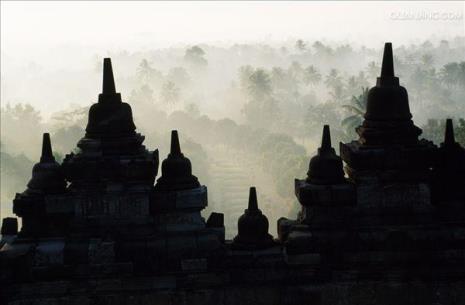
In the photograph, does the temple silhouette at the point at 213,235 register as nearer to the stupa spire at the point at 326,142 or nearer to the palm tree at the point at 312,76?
the stupa spire at the point at 326,142

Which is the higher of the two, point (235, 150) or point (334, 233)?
point (235, 150)

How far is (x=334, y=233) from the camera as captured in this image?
13664mm

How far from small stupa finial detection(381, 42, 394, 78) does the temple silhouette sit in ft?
1.26

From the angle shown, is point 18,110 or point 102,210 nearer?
point 102,210

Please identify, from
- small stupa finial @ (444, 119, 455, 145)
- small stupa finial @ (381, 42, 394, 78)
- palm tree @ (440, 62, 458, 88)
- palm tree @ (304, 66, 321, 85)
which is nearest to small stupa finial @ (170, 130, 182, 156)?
small stupa finial @ (381, 42, 394, 78)

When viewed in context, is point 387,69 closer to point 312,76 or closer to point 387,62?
point 387,62

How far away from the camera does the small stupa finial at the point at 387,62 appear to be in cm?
1401

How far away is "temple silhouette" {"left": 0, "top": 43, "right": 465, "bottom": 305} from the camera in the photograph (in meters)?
13.4

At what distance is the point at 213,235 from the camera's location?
13.9 metres

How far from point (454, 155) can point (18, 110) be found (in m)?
121

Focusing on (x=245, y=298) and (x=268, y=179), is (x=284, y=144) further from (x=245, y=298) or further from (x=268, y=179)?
(x=245, y=298)

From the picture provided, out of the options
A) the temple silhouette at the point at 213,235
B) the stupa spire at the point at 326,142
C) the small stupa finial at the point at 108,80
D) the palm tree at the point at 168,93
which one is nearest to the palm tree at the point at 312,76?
the palm tree at the point at 168,93

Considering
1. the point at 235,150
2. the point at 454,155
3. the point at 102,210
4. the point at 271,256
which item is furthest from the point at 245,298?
the point at 235,150

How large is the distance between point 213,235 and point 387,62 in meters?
5.09
